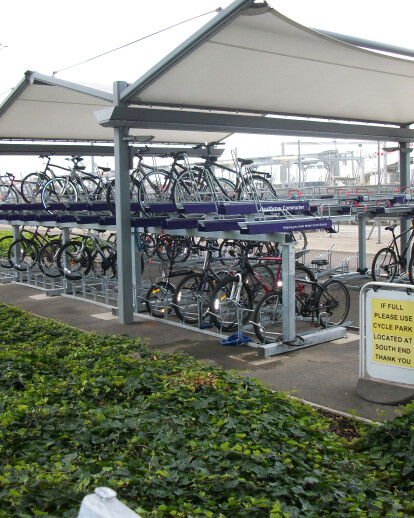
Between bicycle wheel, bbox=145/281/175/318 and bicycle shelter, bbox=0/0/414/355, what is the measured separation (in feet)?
1.09

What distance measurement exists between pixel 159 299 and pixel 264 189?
9.27ft

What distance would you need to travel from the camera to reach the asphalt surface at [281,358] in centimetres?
552

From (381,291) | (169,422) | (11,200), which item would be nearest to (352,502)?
(169,422)

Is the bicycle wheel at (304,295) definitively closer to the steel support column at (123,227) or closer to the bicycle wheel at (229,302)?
the bicycle wheel at (229,302)

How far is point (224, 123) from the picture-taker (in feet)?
30.3

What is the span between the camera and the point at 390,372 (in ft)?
17.4

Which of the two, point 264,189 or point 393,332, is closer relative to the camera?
point 393,332

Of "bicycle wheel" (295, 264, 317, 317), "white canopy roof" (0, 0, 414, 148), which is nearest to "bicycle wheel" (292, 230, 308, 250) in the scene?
"bicycle wheel" (295, 264, 317, 317)

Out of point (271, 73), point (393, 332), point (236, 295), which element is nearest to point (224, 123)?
point (271, 73)

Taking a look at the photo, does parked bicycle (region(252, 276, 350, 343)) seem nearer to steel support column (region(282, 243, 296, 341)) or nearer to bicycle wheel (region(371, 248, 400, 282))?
steel support column (region(282, 243, 296, 341))

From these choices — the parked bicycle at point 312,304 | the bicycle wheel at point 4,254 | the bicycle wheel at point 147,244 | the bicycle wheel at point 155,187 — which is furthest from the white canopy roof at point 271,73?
the bicycle wheel at point 4,254

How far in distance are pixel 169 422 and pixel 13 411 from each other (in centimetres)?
101

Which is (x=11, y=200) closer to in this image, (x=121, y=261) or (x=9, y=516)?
(x=121, y=261)

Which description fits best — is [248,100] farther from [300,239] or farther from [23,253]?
[23,253]
